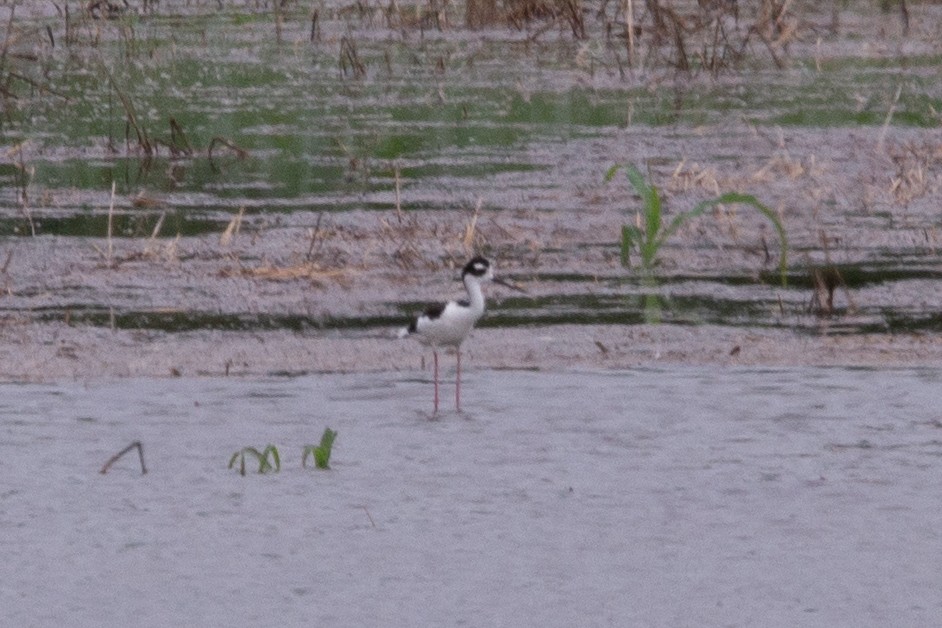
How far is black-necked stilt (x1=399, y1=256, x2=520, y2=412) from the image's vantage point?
788 centimetres

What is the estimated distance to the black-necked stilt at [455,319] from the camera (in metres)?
7.88

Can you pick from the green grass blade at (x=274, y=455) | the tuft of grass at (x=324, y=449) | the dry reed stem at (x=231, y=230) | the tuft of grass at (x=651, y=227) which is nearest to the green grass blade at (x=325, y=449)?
the tuft of grass at (x=324, y=449)

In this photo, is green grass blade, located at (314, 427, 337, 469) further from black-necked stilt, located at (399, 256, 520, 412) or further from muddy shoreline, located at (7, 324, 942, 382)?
muddy shoreline, located at (7, 324, 942, 382)

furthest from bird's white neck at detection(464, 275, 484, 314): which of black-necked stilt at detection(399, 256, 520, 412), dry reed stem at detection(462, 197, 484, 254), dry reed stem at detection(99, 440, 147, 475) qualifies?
dry reed stem at detection(462, 197, 484, 254)

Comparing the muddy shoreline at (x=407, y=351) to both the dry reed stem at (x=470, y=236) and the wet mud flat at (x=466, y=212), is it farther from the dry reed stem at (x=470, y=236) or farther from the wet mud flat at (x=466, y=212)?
the dry reed stem at (x=470, y=236)

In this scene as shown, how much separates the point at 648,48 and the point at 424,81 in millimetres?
2131

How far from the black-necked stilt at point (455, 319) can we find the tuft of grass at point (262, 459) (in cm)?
120

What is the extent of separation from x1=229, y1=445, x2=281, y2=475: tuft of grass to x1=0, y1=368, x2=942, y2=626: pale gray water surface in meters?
0.05

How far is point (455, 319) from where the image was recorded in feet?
25.8

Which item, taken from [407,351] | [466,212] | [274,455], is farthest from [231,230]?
[274,455]

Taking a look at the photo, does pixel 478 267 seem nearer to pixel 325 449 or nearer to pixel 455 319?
pixel 455 319

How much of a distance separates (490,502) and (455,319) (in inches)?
64.6

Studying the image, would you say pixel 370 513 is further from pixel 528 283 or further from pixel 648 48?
pixel 648 48

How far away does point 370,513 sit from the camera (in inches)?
245
